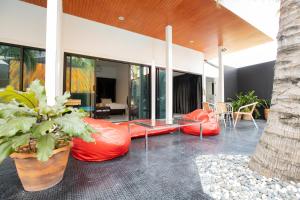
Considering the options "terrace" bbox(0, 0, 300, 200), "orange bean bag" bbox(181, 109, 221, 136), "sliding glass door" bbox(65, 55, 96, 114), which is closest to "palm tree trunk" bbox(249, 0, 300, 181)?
"terrace" bbox(0, 0, 300, 200)

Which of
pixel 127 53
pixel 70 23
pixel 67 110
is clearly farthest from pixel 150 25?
pixel 67 110

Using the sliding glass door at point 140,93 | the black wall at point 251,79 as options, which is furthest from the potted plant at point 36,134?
the black wall at point 251,79

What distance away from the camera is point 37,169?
1.30 m

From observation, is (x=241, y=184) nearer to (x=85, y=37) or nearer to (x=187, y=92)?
(x=85, y=37)

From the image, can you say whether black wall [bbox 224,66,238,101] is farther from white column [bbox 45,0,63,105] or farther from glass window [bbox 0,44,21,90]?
glass window [bbox 0,44,21,90]

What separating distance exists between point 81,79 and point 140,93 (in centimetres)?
207

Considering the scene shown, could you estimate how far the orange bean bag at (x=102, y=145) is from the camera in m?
1.95

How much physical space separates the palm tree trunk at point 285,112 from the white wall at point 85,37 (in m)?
4.03

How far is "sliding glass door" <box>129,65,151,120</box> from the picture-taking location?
5.15 m

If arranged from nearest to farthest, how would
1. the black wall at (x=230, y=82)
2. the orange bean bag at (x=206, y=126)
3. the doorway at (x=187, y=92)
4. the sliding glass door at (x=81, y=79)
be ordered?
the orange bean bag at (x=206, y=126) → the sliding glass door at (x=81, y=79) → the doorway at (x=187, y=92) → the black wall at (x=230, y=82)

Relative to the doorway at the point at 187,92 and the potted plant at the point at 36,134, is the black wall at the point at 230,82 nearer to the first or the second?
the doorway at the point at 187,92

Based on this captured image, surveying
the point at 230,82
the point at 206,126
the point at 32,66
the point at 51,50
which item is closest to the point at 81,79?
the point at 32,66

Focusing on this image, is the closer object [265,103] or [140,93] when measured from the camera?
[140,93]

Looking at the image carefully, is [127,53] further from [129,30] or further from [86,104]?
[86,104]
